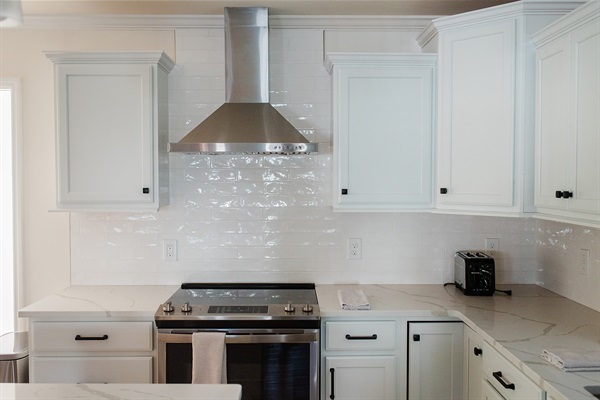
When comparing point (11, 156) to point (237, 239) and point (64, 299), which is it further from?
point (237, 239)

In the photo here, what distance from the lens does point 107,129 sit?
270cm

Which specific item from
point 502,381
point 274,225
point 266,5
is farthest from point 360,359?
point 266,5

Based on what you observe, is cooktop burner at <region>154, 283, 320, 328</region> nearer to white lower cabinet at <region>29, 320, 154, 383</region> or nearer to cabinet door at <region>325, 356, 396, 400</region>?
white lower cabinet at <region>29, 320, 154, 383</region>

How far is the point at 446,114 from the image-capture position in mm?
2619

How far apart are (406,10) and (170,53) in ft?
4.85

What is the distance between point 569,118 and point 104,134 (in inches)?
92.6

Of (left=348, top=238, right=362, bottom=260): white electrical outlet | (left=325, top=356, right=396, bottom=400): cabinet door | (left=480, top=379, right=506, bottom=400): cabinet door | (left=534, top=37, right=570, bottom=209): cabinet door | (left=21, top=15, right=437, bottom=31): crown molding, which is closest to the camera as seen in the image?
(left=480, top=379, right=506, bottom=400): cabinet door

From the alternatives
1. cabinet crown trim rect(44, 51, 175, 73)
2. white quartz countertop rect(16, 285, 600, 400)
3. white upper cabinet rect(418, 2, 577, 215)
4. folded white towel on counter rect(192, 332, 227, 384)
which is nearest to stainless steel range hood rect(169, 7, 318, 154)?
cabinet crown trim rect(44, 51, 175, 73)

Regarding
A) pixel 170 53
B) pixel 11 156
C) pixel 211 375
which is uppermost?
pixel 170 53

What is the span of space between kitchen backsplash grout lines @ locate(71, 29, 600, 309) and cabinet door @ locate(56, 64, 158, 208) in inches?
11.8

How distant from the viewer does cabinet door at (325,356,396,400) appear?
97.7 inches

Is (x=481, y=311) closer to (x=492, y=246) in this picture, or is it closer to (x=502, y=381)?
(x=502, y=381)

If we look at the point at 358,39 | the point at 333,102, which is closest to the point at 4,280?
the point at 333,102

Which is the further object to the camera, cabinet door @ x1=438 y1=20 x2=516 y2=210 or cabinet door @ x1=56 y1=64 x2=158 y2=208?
cabinet door @ x1=56 y1=64 x2=158 y2=208
